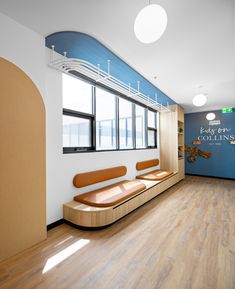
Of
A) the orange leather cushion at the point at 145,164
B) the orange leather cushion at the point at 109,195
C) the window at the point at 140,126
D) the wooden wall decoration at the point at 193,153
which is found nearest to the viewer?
the orange leather cushion at the point at 109,195

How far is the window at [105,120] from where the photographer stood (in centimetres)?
352

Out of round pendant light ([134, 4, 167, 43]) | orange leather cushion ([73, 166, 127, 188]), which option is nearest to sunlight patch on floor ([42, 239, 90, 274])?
orange leather cushion ([73, 166, 127, 188])

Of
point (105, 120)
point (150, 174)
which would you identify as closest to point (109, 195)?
point (105, 120)

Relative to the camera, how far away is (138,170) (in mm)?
4574

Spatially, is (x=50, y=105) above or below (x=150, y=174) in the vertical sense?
above

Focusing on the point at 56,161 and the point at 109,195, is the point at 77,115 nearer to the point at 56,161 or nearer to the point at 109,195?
the point at 56,161

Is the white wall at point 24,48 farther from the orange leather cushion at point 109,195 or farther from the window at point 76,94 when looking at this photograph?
the orange leather cushion at point 109,195

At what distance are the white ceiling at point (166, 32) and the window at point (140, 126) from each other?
1.82 m

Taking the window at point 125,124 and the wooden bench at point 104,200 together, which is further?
the window at point 125,124

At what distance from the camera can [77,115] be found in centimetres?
304

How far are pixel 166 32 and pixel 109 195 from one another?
271 centimetres

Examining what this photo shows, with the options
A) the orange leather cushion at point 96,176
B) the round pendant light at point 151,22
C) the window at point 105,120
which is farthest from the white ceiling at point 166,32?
the orange leather cushion at point 96,176

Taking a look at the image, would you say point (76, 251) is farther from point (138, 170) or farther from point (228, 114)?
point (228, 114)

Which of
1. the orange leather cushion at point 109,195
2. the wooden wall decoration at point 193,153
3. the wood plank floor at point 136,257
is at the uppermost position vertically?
the wooden wall decoration at point 193,153
